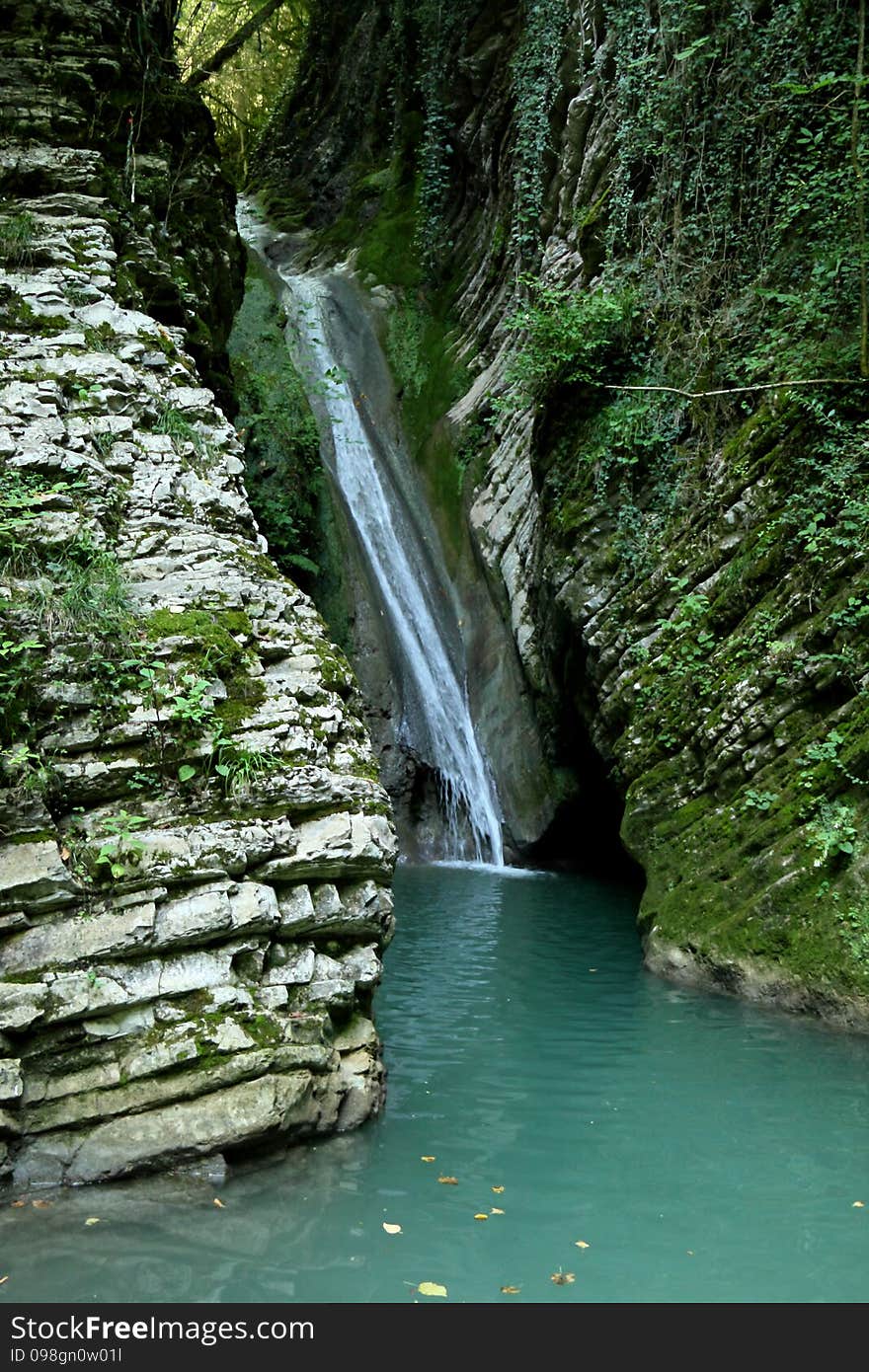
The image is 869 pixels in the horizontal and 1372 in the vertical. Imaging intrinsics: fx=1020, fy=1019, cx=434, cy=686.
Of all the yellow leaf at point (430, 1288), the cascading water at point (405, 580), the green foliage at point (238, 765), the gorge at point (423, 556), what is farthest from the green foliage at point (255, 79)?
the yellow leaf at point (430, 1288)

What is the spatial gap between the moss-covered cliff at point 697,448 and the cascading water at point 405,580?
108cm

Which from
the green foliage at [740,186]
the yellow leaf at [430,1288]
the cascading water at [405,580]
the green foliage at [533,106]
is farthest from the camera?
the green foliage at [533,106]

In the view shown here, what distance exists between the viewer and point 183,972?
482 cm

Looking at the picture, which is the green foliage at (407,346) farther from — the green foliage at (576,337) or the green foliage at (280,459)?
the green foliage at (576,337)

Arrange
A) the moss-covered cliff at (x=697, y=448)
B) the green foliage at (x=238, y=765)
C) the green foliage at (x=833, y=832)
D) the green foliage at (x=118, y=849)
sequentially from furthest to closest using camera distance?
1. the moss-covered cliff at (x=697, y=448)
2. the green foliage at (x=833, y=832)
3. the green foliage at (x=238, y=765)
4. the green foliage at (x=118, y=849)

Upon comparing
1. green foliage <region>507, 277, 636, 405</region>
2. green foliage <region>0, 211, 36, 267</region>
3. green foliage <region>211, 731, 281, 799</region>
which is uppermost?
green foliage <region>507, 277, 636, 405</region>

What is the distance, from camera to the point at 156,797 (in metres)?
5.29

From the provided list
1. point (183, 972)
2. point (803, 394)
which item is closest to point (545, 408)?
point (803, 394)

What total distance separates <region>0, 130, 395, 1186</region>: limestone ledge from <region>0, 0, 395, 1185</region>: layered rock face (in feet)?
0.04

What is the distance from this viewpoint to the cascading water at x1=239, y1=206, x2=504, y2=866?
45.3ft

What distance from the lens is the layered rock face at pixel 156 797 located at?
452cm

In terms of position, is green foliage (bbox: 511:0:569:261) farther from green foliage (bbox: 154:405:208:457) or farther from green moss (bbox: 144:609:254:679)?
green moss (bbox: 144:609:254:679)

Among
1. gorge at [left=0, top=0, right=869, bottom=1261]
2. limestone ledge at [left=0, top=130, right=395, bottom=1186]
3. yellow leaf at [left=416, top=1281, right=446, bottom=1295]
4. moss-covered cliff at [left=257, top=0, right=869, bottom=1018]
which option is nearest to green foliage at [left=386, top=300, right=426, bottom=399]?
gorge at [left=0, top=0, right=869, bottom=1261]

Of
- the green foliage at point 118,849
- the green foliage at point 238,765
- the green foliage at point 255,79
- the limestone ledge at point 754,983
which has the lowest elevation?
the limestone ledge at point 754,983
